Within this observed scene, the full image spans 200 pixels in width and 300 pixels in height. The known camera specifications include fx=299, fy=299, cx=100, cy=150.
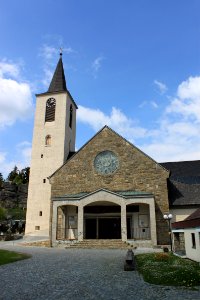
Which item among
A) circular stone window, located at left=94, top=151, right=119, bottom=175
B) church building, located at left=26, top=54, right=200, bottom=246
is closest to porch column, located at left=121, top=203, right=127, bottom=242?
church building, located at left=26, top=54, right=200, bottom=246

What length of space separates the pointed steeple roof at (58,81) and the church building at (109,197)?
12.6m

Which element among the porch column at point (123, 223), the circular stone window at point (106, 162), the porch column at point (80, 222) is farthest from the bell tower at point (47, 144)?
the porch column at point (123, 223)

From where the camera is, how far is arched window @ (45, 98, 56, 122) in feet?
127

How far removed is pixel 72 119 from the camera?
1640 inches

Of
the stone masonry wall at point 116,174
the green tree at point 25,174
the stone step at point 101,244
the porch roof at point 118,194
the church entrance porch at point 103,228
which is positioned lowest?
the stone step at point 101,244

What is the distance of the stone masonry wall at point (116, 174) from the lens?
92.7ft

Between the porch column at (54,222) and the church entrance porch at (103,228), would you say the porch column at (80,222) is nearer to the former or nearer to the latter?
the porch column at (54,222)

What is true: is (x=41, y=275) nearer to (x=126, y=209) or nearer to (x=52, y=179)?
(x=126, y=209)

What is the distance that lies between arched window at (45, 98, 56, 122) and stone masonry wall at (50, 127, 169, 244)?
9.68 metres

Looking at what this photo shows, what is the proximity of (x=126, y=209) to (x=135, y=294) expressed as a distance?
20.4 meters

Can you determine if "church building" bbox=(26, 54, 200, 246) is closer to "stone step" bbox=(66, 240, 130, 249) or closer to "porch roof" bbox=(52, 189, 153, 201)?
"porch roof" bbox=(52, 189, 153, 201)

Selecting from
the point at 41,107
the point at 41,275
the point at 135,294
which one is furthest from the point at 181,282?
the point at 41,107

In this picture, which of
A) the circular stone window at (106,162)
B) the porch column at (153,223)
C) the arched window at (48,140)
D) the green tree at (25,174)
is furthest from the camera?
the green tree at (25,174)

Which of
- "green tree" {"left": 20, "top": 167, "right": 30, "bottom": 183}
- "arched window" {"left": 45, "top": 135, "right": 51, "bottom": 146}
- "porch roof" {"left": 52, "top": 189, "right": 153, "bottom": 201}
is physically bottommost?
"porch roof" {"left": 52, "top": 189, "right": 153, "bottom": 201}
